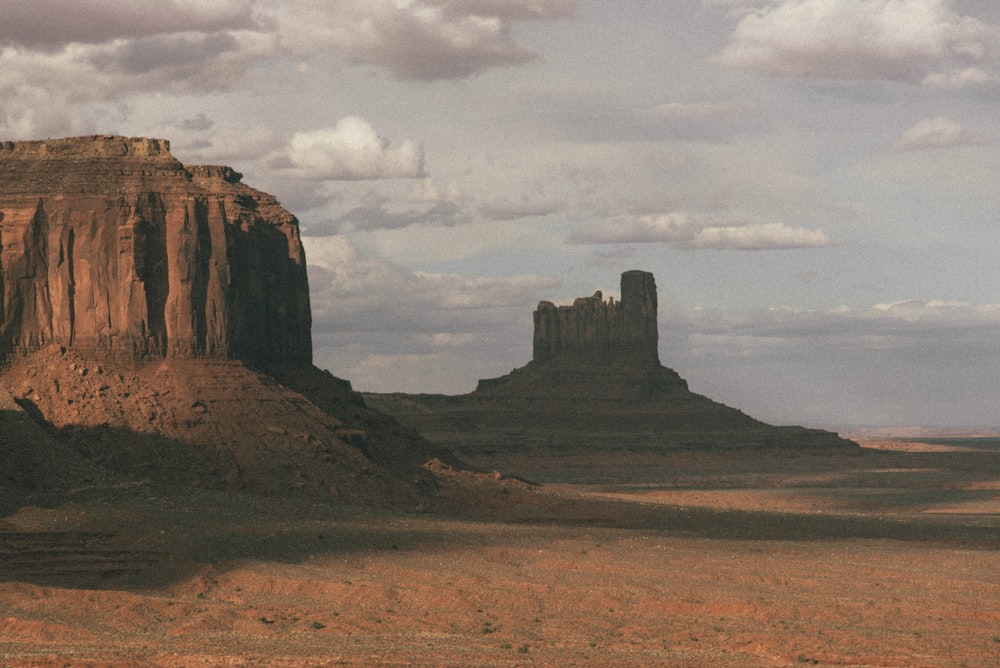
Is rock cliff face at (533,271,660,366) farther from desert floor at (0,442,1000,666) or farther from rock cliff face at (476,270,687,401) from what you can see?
desert floor at (0,442,1000,666)

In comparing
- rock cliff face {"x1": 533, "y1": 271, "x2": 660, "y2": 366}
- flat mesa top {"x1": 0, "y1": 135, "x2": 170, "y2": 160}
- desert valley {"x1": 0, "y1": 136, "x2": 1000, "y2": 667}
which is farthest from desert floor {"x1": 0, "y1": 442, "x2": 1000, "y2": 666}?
rock cliff face {"x1": 533, "y1": 271, "x2": 660, "y2": 366}

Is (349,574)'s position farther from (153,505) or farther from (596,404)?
(596,404)

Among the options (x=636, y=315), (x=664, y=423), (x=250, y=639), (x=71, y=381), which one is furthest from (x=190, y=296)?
(x=636, y=315)

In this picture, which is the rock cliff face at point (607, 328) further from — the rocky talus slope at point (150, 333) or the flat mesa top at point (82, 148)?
the flat mesa top at point (82, 148)

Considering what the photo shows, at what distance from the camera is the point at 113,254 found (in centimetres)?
6819

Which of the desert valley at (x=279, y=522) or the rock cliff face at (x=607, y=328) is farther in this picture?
the rock cliff face at (x=607, y=328)

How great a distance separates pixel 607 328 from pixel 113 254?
378ft

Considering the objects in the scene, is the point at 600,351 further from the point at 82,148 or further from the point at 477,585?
the point at 477,585

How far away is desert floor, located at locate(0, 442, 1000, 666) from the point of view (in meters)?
35.3

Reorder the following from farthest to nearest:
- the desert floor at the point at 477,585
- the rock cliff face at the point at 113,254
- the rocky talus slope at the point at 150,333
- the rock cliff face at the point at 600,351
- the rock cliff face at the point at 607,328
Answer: the rock cliff face at the point at 607,328 < the rock cliff face at the point at 600,351 < the rock cliff face at the point at 113,254 < the rocky talus slope at the point at 150,333 < the desert floor at the point at 477,585

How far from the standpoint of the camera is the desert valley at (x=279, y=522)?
3734 centimetres

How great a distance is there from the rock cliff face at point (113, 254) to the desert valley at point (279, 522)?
102 mm

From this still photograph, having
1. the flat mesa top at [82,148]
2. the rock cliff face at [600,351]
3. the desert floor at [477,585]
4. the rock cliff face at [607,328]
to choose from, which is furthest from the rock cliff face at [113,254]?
the rock cliff face at [607,328]

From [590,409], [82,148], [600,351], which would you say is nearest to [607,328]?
[600,351]
